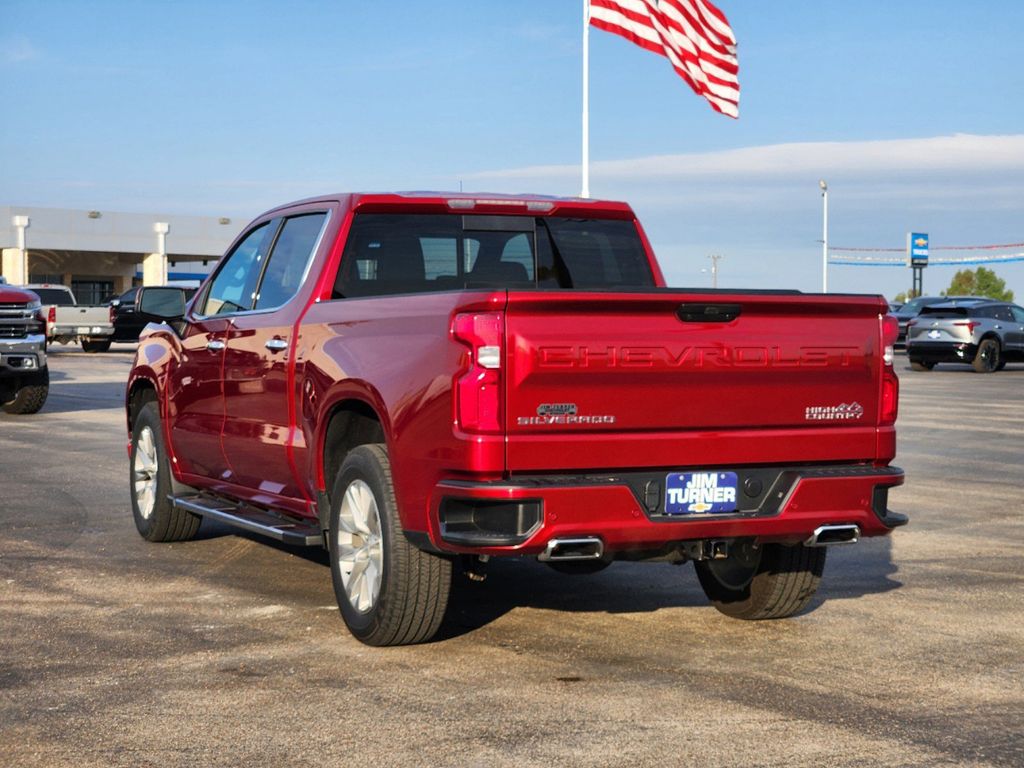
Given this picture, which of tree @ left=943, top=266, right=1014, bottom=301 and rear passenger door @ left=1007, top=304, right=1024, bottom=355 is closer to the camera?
rear passenger door @ left=1007, top=304, right=1024, bottom=355

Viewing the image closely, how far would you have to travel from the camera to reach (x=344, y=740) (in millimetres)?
5141

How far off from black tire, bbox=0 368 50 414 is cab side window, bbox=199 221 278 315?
11347 mm

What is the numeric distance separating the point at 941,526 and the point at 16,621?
6074 mm

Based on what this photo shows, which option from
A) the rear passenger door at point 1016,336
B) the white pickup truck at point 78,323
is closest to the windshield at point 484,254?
the rear passenger door at point 1016,336

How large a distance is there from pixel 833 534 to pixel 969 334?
93.8 ft

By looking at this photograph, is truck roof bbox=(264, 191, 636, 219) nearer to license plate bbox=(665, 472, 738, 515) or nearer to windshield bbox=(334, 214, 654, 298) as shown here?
windshield bbox=(334, 214, 654, 298)

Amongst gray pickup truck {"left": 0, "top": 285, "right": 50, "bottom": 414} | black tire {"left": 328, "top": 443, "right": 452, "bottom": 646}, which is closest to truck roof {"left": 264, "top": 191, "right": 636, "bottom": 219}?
black tire {"left": 328, "top": 443, "right": 452, "bottom": 646}

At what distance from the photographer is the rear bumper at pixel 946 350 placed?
111ft

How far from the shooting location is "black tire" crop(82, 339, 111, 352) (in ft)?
136

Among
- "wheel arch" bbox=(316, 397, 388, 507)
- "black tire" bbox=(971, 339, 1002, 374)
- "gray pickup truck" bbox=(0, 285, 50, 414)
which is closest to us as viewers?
"wheel arch" bbox=(316, 397, 388, 507)

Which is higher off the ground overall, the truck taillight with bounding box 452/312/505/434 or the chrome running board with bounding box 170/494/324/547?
the truck taillight with bounding box 452/312/505/434

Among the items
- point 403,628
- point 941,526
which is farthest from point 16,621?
point 941,526

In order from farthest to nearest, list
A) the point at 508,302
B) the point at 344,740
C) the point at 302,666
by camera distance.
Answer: the point at 302,666 → the point at 508,302 → the point at 344,740

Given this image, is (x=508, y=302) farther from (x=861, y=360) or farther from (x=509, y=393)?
(x=861, y=360)
